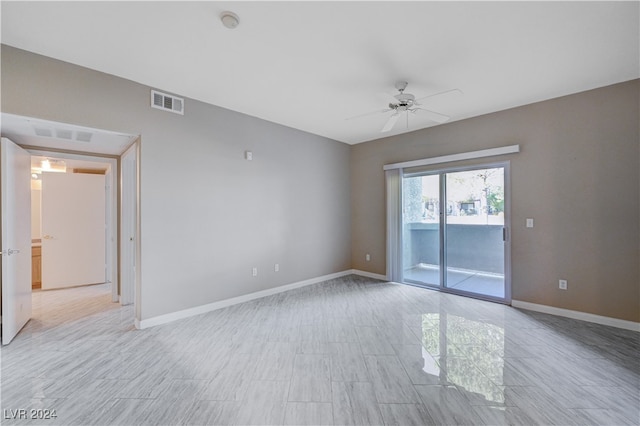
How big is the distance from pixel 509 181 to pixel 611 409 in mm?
2906

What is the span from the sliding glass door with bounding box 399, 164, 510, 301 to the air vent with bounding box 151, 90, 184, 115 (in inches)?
A: 153

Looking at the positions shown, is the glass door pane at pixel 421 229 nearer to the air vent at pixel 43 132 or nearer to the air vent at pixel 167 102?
the air vent at pixel 167 102

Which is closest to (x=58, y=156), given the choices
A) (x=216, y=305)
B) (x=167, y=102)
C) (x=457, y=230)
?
(x=167, y=102)

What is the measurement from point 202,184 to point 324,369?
2748 millimetres

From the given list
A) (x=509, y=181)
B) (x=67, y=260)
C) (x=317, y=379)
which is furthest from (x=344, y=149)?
(x=67, y=260)

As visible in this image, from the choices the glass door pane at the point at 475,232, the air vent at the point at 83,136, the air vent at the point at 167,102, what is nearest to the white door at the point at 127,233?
the air vent at the point at 83,136

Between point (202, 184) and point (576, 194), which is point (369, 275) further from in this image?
point (202, 184)

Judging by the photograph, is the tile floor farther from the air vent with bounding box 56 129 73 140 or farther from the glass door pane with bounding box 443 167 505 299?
the air vent with bounding box 56 129 73 140

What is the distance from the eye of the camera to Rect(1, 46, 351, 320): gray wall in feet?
9.05

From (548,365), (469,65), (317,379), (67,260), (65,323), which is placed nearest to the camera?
(317,379)

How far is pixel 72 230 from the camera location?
5.07 meters

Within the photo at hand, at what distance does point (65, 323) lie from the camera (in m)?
3.34

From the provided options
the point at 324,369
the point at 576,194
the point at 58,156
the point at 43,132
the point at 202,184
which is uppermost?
the point at 43,132

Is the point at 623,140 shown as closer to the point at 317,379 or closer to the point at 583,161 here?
the point at 583,161
